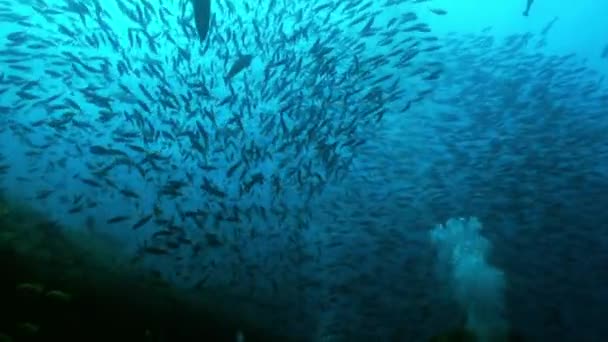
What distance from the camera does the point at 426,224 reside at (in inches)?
699

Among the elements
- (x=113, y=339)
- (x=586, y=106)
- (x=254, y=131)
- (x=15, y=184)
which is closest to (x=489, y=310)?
(x=586, y=106)

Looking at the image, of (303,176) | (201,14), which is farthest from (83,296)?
(201,14)

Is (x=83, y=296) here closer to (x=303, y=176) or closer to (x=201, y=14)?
(x=303, y=176)

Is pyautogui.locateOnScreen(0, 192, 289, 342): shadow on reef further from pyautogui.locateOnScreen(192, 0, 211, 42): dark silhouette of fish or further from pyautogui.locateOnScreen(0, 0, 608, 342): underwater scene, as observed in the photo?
pyautogui.locateOnScreen(192, 0, 211, 42): dark silhouette of fish

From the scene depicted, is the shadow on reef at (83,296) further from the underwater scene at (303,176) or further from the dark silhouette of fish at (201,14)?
the dark silhouette of fish at (201,14)

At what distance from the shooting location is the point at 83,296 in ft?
54.5

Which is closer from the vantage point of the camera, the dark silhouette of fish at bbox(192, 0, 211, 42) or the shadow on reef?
the dark silhouette of fish at bbox(192, 0, 211, 42)

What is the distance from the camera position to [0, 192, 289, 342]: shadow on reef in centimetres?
1382

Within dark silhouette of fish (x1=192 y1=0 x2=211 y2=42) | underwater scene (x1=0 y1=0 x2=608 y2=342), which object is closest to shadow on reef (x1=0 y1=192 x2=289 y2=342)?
underwater scene (x1=0 y1=0 x2=608 y2=342)

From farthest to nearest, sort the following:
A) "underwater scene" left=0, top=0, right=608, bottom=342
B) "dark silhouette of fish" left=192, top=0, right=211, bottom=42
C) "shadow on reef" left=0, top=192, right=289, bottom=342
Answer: "shadow on reef" left=0, top=192, right=289, bottom=342
"underwater scene" left=0, top=0, right=608, bottom=342
"dark silhouette of fish" left=192, top=0, right=211, bottom=42

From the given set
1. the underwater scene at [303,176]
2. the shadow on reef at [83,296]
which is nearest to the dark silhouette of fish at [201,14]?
the underwater scene at [303,176]

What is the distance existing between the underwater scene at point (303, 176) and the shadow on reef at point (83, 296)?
81mm

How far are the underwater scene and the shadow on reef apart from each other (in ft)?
0.27

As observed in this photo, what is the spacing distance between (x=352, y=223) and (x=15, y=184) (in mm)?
12241
